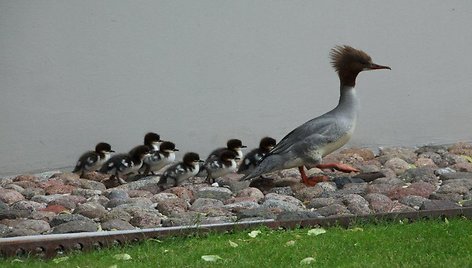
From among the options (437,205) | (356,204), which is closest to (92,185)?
(356,204)

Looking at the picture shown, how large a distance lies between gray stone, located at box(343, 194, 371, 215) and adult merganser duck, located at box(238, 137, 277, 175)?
1.70 meters

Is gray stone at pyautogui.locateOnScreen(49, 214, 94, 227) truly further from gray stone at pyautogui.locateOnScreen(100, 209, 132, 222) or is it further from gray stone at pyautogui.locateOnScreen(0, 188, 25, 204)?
gray stone at pyautogui.locateOnScreen(0, 188, 25, 204)

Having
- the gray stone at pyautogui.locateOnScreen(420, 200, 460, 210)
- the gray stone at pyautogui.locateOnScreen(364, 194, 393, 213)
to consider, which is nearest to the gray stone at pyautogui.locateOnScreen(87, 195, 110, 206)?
the gray stone at pyautogui.locateOnScreen(364, 194, 393, 213)

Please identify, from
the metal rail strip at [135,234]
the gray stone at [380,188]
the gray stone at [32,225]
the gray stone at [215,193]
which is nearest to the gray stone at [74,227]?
the gray stone at [32,225]

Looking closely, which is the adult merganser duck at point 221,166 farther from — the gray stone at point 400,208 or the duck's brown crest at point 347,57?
the gray stone at point 400,208

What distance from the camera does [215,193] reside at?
896 centimetres

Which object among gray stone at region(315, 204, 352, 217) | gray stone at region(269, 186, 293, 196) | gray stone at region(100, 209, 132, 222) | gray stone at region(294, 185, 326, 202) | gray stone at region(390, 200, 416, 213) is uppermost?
gray stone at region(100, 209, 132, 222)

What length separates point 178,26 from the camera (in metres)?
10.4

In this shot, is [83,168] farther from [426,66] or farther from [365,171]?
[426,66]

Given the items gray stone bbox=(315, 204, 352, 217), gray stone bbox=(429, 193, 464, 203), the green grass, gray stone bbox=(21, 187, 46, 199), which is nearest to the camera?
the green grass

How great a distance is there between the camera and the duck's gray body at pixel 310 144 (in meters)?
9.29

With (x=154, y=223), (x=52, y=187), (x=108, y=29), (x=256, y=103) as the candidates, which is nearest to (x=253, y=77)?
(x=256, y=103)

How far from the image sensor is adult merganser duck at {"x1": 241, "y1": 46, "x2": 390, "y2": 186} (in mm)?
9289

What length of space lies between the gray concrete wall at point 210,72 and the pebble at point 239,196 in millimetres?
420
